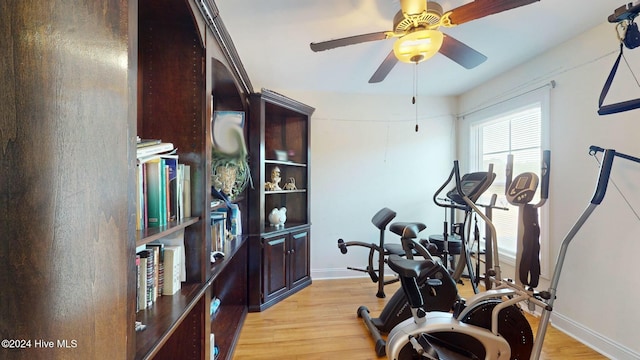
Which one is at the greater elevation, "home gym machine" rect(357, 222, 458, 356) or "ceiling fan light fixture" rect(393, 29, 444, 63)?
"ceiling fan light fixture" rect(393, 29, 444, 63)

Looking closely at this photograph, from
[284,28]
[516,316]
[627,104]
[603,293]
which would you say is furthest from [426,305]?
[284,28]

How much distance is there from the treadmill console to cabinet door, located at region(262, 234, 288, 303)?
211cm

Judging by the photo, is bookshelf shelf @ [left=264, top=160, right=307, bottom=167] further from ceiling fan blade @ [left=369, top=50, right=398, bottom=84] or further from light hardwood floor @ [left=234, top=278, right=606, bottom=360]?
light hardwood floor @ [left=234, top=278, right=606, bottom=360]

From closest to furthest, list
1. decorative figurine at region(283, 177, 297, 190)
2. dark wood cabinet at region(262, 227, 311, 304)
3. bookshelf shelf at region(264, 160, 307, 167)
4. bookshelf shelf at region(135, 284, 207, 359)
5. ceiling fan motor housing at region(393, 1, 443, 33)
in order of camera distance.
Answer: bookshelf shelf at region(135, 284, 207, 359)
ceiling fan motor housing at region(393, 1, 443, 33)
dark wood cabinet at region(262, 227, 311, 304)
bookshelf shelf at region(264, 160, 307, 167)
decorative figurine at region(283, 177, 297, 190)

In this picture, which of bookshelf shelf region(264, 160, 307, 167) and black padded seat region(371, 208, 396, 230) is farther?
bookshelf shelf region(264, 160, 307, 167)

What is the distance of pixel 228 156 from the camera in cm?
211

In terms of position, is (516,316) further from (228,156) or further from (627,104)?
(228,156)

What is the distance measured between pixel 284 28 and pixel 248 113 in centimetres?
94

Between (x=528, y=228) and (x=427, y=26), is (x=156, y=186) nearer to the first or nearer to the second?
(x=427, y=26)

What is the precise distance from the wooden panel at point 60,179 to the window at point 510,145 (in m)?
3.25

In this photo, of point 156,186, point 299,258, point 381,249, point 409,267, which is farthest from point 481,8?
point 299,258

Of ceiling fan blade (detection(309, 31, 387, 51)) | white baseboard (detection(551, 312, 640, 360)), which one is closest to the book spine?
ceiling fan blade (detection(309, 31, 387, 51))

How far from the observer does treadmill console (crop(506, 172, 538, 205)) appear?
5.52 feet

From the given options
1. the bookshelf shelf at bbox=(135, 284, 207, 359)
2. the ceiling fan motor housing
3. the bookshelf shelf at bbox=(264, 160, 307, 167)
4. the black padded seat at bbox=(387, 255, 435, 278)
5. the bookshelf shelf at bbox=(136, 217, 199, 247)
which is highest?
the ceiling fan motor housing
